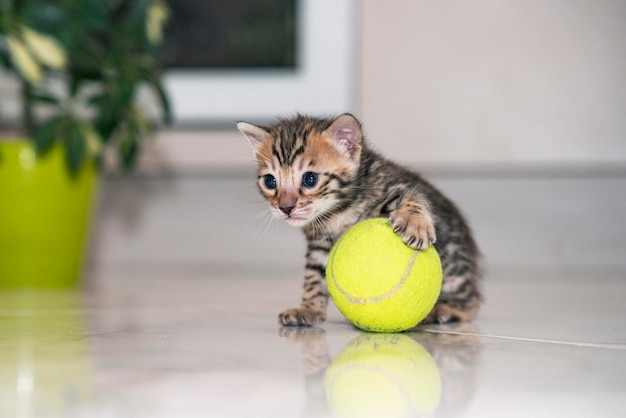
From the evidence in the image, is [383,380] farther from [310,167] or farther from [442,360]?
[310,167]

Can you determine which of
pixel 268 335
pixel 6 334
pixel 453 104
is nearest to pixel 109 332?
pixel 6 334

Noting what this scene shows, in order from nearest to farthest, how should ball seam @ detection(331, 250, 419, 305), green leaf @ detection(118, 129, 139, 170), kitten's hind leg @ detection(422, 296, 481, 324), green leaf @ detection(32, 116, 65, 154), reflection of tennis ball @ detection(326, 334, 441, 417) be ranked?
1. reflection of tennis ball @ detection(326, 334, 441, 417)
2. ball seam @ detection(331, 250, 419, 305)
3. kitten's hind leg @ detection(422, 296, 481, 324)
4. green leaf @ detection(32, 116, 65, 154)
5. green leaf @ detection(118, 129, 139, 170)

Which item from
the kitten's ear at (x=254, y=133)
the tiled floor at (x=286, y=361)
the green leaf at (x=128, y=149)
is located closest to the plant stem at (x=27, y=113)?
the green leaf at (x=128, y=149)

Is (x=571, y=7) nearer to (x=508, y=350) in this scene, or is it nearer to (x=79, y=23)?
(x=79, y=23)

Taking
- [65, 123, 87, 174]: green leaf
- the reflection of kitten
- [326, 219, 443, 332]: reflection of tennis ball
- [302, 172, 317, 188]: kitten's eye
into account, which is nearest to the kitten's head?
[302, 172, 317, 188]: kitten's eye

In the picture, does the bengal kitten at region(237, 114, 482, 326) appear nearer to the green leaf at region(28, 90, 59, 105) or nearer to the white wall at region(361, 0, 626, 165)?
the green leaf at region(28, 90, 59, 105)

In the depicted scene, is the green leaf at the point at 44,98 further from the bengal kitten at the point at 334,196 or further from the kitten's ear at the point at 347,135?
the kitten's ear at the point at 347,135

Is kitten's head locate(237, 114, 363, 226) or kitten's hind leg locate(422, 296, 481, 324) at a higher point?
kitten's head locate(237, 114, 363, 226)
